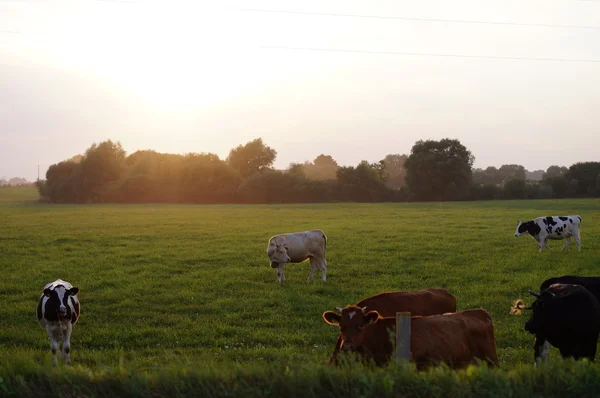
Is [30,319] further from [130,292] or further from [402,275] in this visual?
[402,275]

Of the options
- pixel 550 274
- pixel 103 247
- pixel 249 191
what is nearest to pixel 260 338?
pixel 550 274

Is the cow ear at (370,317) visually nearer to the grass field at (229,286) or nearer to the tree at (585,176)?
the grass field at (229,286)

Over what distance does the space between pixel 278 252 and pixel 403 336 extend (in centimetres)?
1022

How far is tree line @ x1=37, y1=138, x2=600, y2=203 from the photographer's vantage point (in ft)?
256

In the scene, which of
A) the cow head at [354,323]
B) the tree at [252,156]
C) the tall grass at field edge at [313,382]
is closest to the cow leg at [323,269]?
the cow head at [354,323]

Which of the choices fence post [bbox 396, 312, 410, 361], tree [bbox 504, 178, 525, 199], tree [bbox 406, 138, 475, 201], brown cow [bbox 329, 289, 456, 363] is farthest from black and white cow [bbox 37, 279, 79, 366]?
tree [bbox 504, 178, 525, 199]

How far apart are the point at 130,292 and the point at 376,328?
916 cm

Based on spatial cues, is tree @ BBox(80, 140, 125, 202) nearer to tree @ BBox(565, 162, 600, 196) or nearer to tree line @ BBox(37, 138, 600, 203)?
tree line @ BBox(37, 138, 600, 203)

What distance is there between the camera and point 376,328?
764cm

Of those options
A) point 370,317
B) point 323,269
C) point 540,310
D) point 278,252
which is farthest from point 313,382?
point 323,269

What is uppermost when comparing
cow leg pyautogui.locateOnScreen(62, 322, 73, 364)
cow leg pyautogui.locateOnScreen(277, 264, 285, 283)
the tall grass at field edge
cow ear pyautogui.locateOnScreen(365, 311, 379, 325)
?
cow ear pyautogui.locateOnScreen(365, 311, 379, 325)

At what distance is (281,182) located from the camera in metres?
82.7

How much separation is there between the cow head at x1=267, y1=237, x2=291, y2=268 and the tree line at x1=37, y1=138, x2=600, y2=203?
2481 inches

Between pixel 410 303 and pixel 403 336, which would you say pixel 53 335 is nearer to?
pixel 410 303
